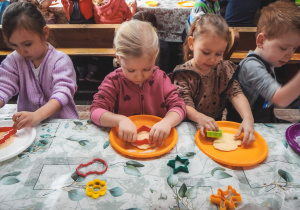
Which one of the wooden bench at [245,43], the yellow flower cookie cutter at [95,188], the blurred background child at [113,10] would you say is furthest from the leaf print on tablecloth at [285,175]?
the blurred background child at [113,10]

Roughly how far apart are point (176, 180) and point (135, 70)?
21.0 inches

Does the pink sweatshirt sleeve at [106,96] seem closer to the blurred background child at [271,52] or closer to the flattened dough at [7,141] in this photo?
the flattened dough at [7,141]

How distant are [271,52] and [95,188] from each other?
1.16 meters

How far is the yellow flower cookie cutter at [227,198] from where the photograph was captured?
70 centimetres

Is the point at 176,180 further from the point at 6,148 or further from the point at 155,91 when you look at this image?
the point at 6,148

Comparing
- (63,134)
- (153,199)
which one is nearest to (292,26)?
(153,199)

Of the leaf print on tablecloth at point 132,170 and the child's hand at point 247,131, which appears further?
the child's hand at point 247,131

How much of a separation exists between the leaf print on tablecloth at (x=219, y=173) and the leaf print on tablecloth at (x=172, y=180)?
0.45ft

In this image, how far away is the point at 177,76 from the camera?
1.38 m

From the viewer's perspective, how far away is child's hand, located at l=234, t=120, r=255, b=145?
995 mm

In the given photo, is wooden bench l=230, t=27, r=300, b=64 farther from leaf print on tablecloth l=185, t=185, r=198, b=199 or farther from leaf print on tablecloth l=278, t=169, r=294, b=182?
leaf print on tablecloth l=185, t=185, r=198, b=199

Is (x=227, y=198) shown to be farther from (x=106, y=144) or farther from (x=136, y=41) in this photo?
(x=136, y=41)

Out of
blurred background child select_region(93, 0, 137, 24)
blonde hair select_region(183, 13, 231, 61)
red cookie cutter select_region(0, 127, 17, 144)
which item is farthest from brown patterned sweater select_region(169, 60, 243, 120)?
blurred background child select_region(93, 0, 137, 24)

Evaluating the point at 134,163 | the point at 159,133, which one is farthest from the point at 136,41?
the point at 134,163
